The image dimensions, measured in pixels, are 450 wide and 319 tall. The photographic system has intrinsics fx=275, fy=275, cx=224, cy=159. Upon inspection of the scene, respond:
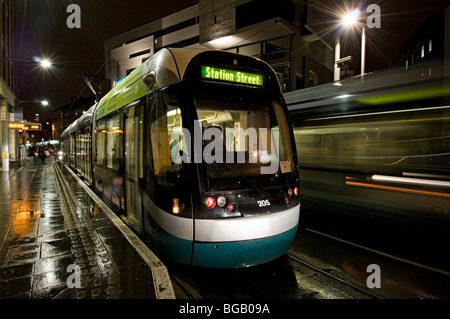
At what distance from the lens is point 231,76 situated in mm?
4273

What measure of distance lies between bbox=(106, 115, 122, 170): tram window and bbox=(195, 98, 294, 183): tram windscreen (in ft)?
10.1

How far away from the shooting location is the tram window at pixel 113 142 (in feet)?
21.0

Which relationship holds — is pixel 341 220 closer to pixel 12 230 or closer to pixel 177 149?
pixel 177 149

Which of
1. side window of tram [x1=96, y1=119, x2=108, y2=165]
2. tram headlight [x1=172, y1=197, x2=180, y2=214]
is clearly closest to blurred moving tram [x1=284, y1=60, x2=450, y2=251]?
tram headlight [x1=172, y1=197, x2=180, y2=214]

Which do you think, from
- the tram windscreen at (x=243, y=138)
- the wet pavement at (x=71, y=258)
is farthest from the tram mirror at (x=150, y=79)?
the wet pavement at (x=71, y=258)

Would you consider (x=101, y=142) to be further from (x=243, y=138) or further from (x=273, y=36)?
(x=273, y=36)

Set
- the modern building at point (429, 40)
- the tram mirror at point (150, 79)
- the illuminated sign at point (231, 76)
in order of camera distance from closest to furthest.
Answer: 1. the illuminated sign at point (231, 76)
2. the tram mirror at point (150, 79)
3. the modern building at point (429, 40)

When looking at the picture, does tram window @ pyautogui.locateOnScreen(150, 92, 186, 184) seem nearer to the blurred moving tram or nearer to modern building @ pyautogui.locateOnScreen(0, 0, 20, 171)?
the blurred moving tram

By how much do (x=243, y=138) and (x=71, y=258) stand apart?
3255mm

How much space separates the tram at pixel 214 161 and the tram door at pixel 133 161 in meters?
0.06

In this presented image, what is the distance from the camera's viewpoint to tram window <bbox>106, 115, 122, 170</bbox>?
6406 mm

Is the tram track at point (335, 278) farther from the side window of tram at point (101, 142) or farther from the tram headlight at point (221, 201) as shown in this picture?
the side window of tram at point (101, 142)

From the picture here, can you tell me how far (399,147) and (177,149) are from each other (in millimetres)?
4401

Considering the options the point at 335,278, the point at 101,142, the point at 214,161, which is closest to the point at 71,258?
the point at 214,161
